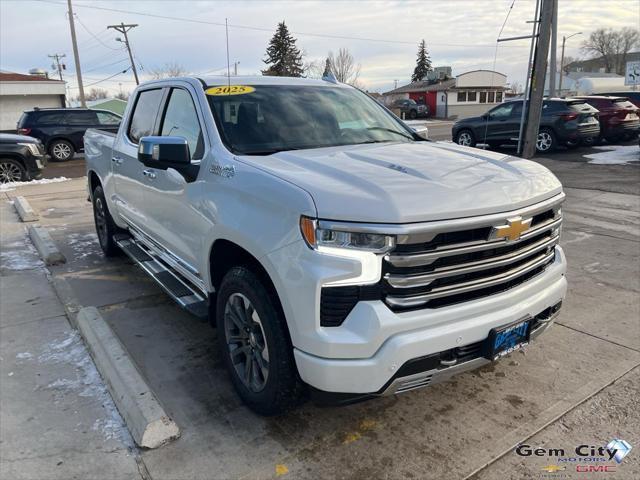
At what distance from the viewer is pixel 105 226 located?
6.22 metres

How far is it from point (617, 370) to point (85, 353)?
3.75m

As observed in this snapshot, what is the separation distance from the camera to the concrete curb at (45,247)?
616 centimetres

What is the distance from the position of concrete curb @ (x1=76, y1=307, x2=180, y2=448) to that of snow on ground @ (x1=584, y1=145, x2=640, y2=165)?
1357 cm

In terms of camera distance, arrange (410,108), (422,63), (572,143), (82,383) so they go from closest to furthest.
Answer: (82,383)
(572,143)
(410,108)
(422,63)

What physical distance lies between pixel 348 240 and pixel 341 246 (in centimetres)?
4

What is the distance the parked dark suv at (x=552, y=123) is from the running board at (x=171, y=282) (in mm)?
12238

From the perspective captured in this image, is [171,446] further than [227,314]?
No

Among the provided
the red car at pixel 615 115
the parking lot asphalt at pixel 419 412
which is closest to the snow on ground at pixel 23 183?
the parking lot asphalt at pixel 419 412

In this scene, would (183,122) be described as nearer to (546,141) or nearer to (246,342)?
(246,342)

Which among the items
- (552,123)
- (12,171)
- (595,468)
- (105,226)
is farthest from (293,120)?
A: (552,123)

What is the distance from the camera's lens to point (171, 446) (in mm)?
2824

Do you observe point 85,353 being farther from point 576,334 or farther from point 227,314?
point 576,334

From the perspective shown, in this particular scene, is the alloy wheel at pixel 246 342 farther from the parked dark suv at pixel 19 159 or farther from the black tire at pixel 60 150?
the black tire at pixel 60 150

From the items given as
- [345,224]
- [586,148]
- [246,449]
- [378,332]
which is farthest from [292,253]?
[586,148]
